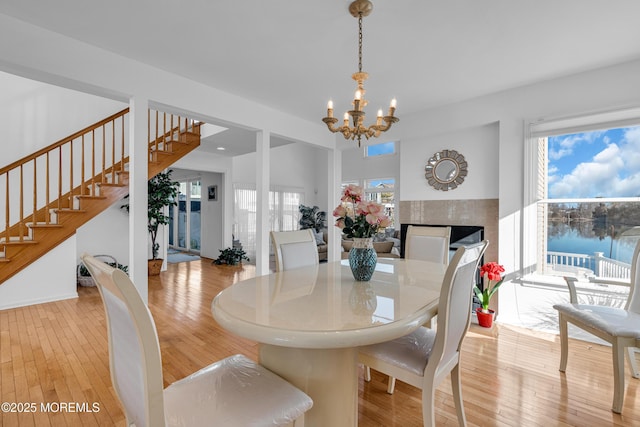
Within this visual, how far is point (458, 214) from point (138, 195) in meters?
3.55

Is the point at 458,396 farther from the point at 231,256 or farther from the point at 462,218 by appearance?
the point at 231,256

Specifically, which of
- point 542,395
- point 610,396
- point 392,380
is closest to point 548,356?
point 610,396

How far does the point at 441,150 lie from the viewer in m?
3.96

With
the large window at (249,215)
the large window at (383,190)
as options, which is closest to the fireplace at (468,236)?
the large window at (383,190)

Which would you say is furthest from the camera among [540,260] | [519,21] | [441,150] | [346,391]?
[441,150]

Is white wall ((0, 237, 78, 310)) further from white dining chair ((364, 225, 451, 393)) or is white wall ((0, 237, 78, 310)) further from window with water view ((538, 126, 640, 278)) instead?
window with water view ((538, 126, 640, 278))

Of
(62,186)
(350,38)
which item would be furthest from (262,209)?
(62,186)

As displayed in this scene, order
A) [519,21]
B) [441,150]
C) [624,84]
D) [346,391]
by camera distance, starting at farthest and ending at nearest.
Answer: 1. [441,150]
2. [624,84]
3. [519,21]
4. [346,391]

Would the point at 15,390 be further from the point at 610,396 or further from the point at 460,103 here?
the point at 460,103

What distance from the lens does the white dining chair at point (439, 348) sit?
1313mm

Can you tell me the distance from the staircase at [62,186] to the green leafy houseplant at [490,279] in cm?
469

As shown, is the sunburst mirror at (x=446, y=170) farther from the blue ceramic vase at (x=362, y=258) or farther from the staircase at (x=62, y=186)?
the staircase at (x=62, y=186)

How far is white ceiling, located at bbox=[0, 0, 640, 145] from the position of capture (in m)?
1.97

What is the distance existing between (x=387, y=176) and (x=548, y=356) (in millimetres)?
6039
